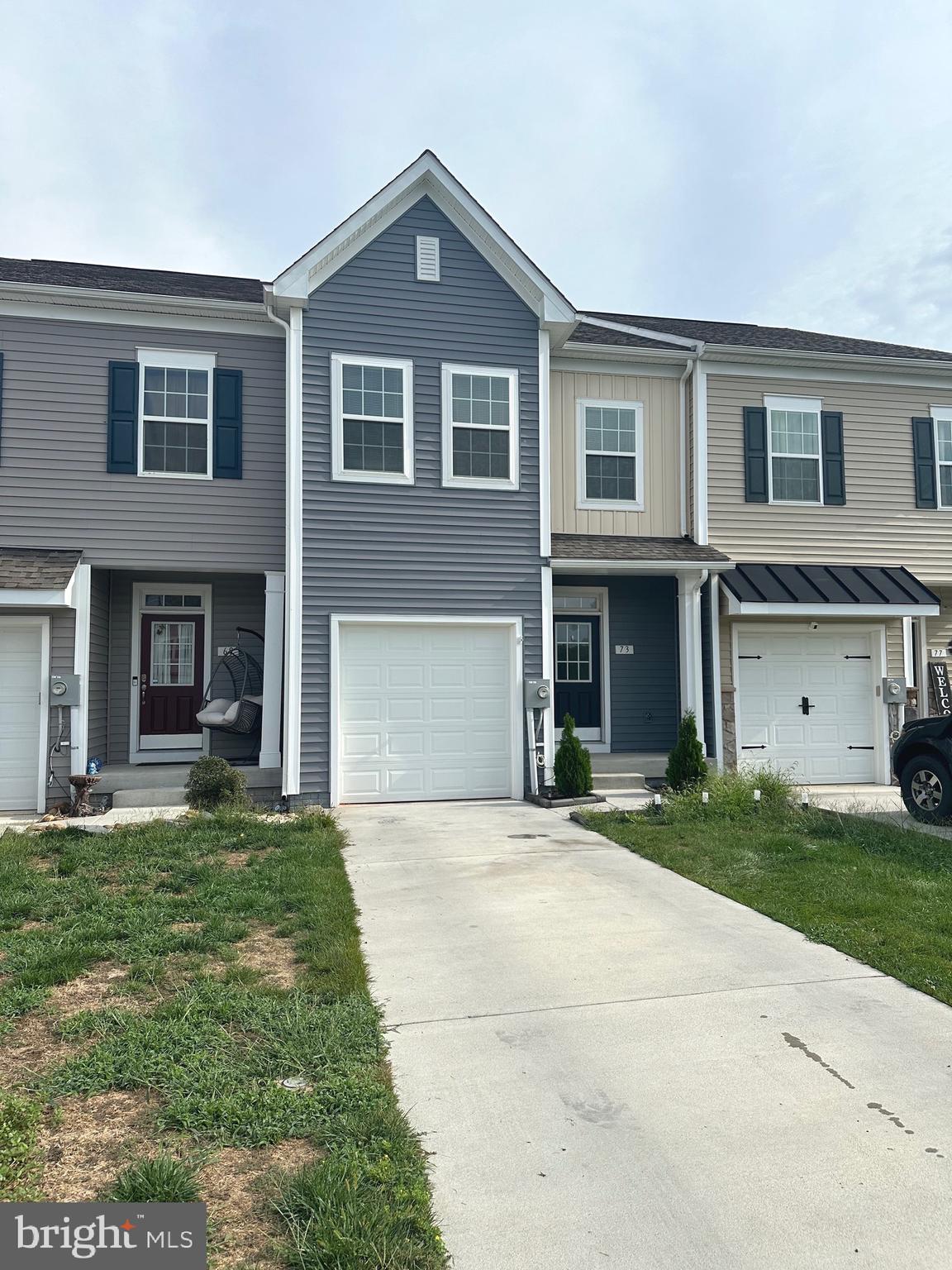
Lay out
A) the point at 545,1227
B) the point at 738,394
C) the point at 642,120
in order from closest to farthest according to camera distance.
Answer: the point at 545,1227 < the point at 642,120 < the point at 738,394

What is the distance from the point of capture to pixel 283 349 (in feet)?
38.9

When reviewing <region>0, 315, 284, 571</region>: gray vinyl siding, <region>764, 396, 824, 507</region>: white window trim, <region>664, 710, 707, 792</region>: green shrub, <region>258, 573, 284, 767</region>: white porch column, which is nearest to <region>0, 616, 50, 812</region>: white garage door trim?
<region>0, 315, 284, 571</region>: gray vinyl siding

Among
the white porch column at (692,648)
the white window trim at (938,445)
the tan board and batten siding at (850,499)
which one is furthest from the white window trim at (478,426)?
the white window trim at (938,445)

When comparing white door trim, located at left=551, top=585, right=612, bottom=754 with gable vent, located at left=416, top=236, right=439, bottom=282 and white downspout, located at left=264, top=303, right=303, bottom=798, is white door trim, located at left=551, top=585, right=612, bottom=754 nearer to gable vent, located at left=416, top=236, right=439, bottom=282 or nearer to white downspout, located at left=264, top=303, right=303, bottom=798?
white downspout, located at left=264, top=303, right=303, bottom=798

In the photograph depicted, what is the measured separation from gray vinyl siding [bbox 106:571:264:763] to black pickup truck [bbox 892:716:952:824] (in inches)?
326

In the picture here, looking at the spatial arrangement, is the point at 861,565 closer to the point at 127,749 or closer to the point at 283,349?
the point at 283,349

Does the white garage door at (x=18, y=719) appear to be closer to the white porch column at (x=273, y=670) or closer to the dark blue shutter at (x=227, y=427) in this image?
the white porch column at (x=273, y=670)

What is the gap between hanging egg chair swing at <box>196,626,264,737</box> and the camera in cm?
1178

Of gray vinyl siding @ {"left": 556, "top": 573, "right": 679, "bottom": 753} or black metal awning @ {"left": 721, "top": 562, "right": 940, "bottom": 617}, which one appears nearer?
black metal awning @ {"left": 721, "top": 562, "right": 940, "bottom": 617}

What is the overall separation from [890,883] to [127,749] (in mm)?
9649

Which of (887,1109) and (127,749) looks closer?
(887,1109)

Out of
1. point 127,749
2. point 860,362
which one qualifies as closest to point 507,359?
point 860,362

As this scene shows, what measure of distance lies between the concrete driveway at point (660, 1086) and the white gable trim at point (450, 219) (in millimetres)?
7940

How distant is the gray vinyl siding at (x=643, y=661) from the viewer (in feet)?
44.0
